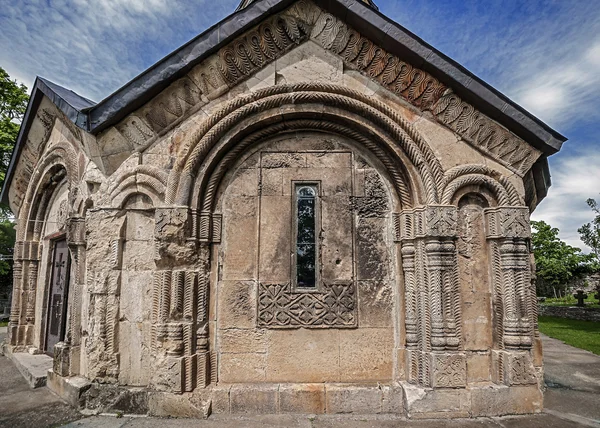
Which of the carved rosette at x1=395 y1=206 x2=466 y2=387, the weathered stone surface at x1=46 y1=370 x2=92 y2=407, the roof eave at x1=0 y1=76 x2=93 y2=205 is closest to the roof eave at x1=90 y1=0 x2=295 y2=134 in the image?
the roof eave at x1=0 y1=76 x2=93 y2=205

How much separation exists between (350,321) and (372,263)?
2.61ft

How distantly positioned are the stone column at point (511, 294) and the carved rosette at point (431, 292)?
0.50 metres

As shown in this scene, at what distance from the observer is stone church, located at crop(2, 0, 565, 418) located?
428 cm

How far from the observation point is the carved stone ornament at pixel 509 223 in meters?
4.41

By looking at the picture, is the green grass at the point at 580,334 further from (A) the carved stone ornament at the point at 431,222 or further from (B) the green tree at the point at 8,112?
(B) the green tree at the point at 8,112

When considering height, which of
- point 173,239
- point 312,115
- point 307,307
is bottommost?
point 307,307

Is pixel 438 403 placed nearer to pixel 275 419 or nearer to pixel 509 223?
pixel 275 419

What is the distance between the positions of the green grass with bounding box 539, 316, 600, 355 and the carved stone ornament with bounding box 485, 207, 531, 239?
6.61m

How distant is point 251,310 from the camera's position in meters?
4.55

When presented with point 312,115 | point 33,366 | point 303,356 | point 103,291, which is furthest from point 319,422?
point 33,366

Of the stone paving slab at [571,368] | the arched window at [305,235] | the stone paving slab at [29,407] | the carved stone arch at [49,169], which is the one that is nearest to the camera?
the stone paving slab at [29,407]

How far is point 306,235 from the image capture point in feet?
15.5

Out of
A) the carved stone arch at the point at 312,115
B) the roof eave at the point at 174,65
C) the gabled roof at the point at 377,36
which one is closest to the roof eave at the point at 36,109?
the gabled roof at the point at 377,36

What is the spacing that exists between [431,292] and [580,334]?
11054 mm
